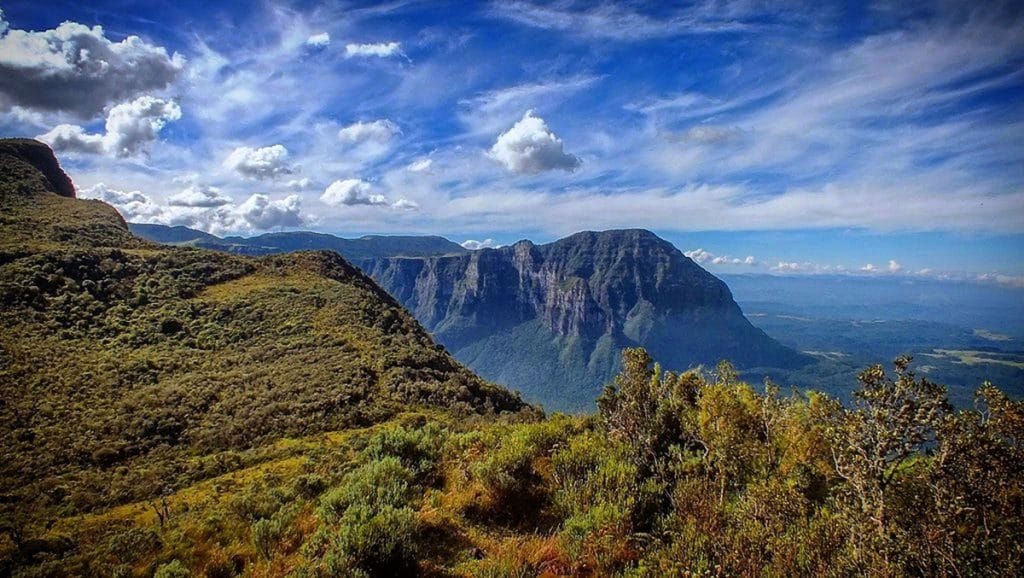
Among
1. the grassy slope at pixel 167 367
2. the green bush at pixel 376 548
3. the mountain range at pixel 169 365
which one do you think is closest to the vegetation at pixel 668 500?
the green bush at pixel 376 548

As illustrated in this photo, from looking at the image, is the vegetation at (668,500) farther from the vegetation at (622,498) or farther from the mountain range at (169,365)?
the mountain range at (169,365)

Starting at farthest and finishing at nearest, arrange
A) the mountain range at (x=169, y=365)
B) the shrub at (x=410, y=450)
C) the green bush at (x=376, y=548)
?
1. the mountain range at (x=169, y=365)
2. the shrub at (x=410, y=450)
3. the green bush at (x=376, y=548)

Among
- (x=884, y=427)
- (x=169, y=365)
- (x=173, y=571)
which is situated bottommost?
(x=169, y=365)

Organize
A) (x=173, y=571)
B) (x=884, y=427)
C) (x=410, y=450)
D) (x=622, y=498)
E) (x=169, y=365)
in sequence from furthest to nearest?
1. (x=169, y=365)
2. (x=410, y=450)
3. (x=622, y=498)
4. (x=173, y=571)
5. (x=884, y=427)

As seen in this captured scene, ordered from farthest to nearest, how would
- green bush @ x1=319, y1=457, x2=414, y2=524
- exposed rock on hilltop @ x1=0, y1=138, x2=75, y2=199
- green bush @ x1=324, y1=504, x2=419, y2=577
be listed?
exposed rock on hilltop @ x1=0, y1=138, x2=75, y2=199 → green bush @ x1=319, y1=457, x2=414, y2=524 → green bush @ x1=324, y1=504, x2=419, y2=577

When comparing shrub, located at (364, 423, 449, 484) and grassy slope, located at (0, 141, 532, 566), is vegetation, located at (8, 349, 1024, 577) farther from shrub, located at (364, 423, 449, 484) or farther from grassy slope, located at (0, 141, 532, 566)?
grassy slope, located at (0, 141, 532, 566)

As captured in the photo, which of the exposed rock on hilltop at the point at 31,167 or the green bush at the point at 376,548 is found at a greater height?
the exposed rock on hilltop at the point at 31,167

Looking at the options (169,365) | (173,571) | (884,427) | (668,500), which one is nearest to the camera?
(884,427)

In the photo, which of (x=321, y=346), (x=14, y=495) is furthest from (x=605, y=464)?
(x=321, y=346)

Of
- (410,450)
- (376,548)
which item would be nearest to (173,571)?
(376,548)

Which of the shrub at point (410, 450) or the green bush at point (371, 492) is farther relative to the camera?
the shrub at point (410, 450)

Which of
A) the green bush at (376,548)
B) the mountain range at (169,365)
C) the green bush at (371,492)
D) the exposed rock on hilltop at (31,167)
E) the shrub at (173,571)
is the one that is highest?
the exposed rock on hilltop at (31,167)

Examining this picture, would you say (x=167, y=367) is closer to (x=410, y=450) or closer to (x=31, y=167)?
(x=410, y=450)

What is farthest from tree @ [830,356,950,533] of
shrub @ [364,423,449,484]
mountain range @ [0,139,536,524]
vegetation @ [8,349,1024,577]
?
mountain range @ [0,139,536,524]
